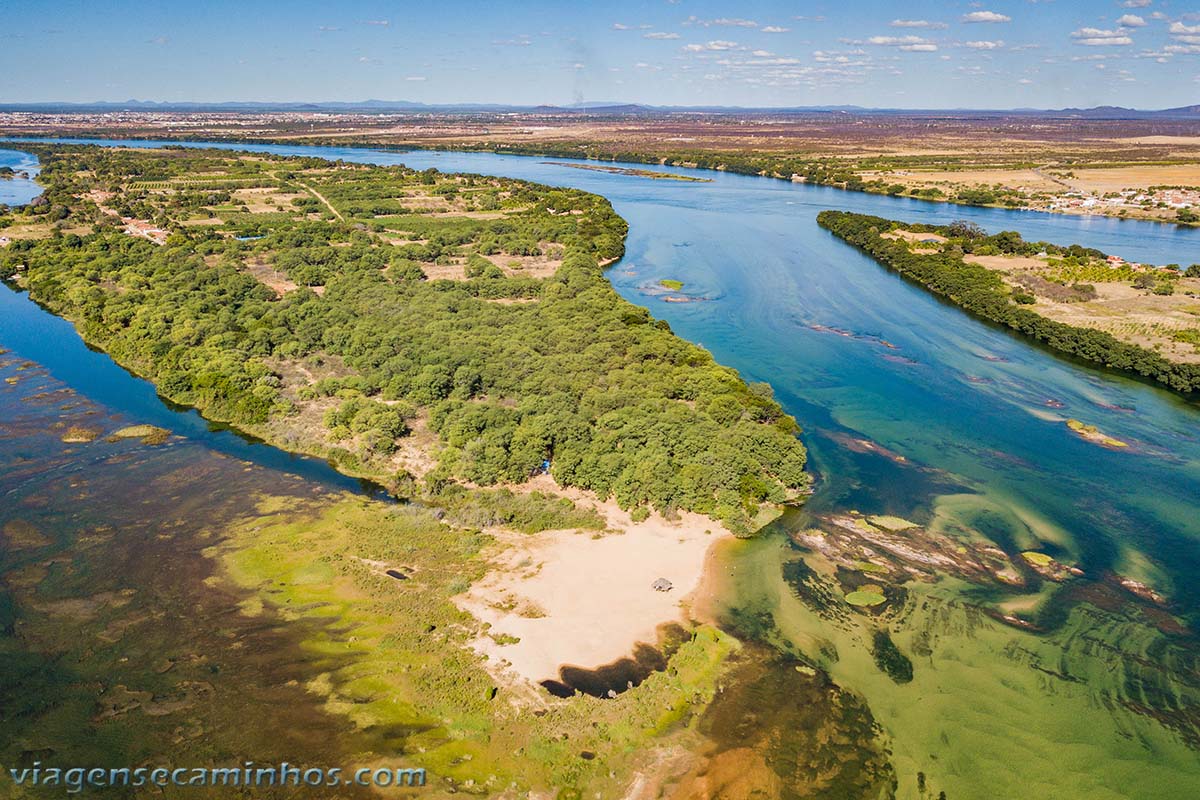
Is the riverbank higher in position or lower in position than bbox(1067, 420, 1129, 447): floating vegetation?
higher

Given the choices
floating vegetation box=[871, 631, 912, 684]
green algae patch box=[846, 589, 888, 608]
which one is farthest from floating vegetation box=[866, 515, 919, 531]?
floating vegetation box=[871, 631, 912, 684]

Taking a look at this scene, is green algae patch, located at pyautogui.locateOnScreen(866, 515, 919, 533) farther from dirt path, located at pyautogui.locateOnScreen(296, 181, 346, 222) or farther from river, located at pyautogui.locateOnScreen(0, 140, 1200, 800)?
dirt path, located at pyautogui.locateOnScreen(296, 181, 346, 222)

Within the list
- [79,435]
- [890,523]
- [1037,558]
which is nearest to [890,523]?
[890,523]

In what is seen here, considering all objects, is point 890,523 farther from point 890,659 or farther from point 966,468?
point 890,659

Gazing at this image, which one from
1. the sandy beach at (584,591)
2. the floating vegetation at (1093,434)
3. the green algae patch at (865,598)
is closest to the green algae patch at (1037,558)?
the green algae patch at (865,598)

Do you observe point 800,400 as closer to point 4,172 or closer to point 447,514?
point 447,514

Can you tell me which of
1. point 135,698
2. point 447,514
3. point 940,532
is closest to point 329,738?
point 135,698
